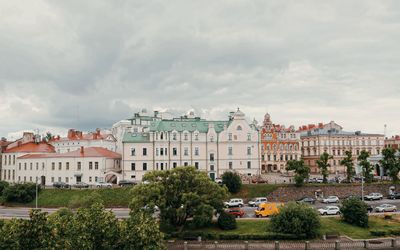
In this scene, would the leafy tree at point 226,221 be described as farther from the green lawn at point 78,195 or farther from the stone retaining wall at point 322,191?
the green lawn at point 78,195

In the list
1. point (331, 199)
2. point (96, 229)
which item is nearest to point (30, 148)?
point (96, 229)

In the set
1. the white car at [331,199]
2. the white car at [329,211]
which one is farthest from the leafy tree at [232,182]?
the white car at [329,211]

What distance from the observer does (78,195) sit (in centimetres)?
6462

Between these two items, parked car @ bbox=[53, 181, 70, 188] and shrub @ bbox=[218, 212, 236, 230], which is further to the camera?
parked car @ bbox=[53, 181, 70, 188]

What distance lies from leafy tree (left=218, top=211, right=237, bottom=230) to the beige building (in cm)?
6719

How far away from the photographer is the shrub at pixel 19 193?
6806 cm

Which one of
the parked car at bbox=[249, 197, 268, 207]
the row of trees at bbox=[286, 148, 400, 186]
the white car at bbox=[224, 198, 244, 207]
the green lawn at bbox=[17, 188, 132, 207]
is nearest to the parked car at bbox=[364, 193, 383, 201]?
the row of trees at bbox=[286, 148, 400, 186]

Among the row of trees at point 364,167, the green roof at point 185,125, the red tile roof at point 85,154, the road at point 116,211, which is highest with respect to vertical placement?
the green roof at point 185,125

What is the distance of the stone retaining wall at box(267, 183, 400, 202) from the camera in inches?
2677

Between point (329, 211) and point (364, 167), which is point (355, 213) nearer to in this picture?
point (329, 211)

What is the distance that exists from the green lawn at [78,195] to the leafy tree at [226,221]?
68.6 feet

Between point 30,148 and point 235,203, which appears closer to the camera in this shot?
point 235,203

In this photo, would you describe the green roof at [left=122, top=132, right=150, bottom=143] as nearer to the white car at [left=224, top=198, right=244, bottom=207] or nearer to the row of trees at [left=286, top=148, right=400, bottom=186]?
the white car at [left=224, top=198, right=244, bottom=207]

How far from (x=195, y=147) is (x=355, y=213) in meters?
38.6
